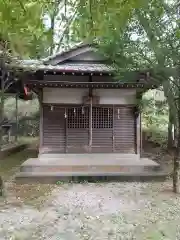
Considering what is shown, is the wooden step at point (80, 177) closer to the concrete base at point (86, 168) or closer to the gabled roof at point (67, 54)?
the concrete base at point (86, 168)

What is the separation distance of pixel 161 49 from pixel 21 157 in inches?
367

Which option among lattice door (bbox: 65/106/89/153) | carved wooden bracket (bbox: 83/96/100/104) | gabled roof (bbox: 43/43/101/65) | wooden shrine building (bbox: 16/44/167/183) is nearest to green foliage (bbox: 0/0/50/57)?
wooden shrine building (bbox: 16/44/167/183)

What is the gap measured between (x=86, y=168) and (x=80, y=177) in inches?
32.4

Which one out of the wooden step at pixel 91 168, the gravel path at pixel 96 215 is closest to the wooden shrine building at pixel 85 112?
the wooden step at pixel 91 168

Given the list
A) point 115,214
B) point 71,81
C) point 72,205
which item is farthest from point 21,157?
point 115,214

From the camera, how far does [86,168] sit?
10.9 m

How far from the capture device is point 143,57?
9305mm

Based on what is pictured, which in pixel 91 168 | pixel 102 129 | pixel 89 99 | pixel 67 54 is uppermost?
pixel 67 54

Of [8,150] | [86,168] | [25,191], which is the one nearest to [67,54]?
[86,168]

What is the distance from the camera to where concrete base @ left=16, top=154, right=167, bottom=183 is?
10.1 meters

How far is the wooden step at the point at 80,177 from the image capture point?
996cm

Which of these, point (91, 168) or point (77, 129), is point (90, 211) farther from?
point (77, 129)

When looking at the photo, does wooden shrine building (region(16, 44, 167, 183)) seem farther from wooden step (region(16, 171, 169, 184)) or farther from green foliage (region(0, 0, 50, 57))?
green foliage (region(0, 0, 50, 57))

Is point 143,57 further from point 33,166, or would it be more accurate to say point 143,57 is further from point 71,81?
point 33,166
